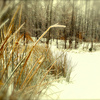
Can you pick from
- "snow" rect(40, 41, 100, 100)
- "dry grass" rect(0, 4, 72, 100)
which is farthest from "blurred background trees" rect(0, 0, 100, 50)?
"dry grass" rect(0, 4, 72, 100)

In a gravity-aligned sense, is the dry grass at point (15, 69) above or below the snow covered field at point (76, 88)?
above

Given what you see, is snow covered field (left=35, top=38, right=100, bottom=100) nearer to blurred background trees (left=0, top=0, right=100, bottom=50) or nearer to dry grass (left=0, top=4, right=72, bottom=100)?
dry grass (left=0, top=4, right=72, bottom=100)

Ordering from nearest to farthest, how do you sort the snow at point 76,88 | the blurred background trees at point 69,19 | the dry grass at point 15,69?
the dry grass at point 15,69, the snow at point 76,88, the blurred background trees at point 69,19

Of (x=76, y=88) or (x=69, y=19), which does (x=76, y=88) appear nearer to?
(x=76, y=88)

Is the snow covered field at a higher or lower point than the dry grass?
lower

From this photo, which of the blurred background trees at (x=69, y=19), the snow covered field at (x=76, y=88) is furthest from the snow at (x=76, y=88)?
the blurred background trees at (x=69, y=19)

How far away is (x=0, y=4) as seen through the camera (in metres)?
0.31

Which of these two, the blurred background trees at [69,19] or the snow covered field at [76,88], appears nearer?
the snow covered field at [76,88]

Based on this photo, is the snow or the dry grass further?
the snow

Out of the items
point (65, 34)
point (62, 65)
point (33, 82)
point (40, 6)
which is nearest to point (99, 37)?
point (65, 34)

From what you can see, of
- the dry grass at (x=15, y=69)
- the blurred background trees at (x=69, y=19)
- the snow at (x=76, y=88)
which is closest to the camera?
the dry grass at (x=15, y=69)

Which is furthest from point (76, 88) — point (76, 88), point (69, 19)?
point (69, 19)

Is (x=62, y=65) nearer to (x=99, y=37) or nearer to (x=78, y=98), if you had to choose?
(x=78, y=98)

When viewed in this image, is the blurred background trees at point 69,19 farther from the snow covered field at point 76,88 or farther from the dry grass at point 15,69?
the dry grass at point 15,69
